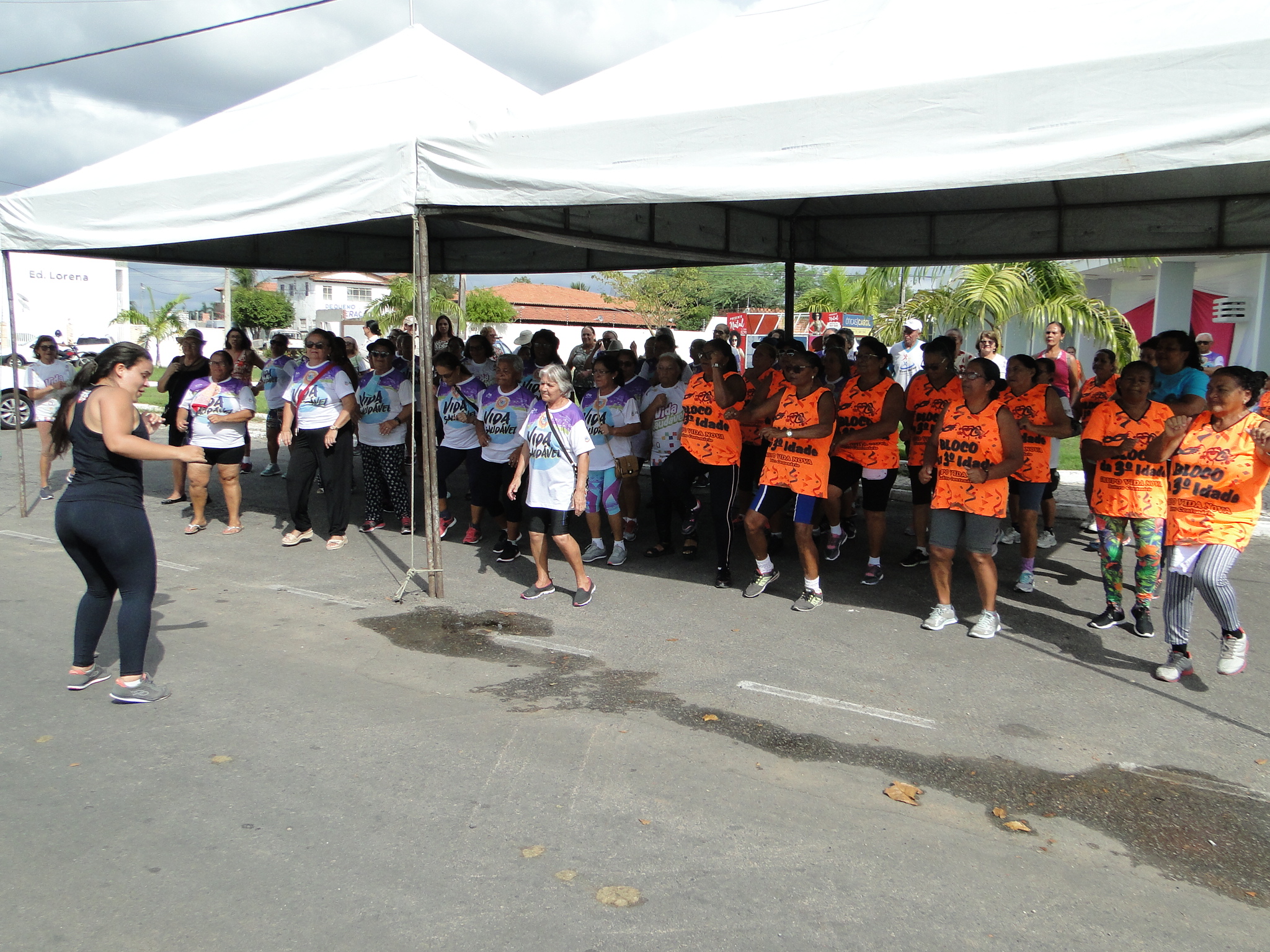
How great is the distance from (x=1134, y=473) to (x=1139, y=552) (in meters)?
0.51

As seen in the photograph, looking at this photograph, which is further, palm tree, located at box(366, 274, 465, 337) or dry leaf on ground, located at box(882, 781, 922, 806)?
palm tree, located at box(366, 274, 465, 337)

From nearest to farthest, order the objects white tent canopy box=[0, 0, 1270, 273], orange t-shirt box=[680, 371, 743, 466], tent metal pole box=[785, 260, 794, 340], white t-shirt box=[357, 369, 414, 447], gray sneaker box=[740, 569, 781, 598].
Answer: white tent canopy box=[0, 0, 1270, 273]
gray sneaker box=[740, 569, 781, 598]
orange t-shirt box=[680, 371, 743, 466]
white t-shirt box=[357, 369, 414, 447]
tent metal pole box=[785, 260, 794, 340]

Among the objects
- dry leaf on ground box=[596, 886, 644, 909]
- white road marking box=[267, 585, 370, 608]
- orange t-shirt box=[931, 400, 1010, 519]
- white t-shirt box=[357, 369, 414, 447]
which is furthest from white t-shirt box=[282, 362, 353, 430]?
dry leaf on ground box=[596, 886, 644, 909]

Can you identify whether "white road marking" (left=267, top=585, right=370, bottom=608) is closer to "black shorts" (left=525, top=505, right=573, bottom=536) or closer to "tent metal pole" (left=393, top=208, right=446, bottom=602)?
"tent metal pole" (left=393, top=208, right=446, bottom=602)

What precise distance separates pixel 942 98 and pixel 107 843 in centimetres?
487

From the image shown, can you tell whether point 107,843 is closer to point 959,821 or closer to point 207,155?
point 959,821

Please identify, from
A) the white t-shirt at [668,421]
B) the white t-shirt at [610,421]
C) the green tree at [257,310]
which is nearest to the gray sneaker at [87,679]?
the white t-shirt at [610,421]

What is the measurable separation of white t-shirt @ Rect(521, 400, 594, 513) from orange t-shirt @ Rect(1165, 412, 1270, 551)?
11.5 feet

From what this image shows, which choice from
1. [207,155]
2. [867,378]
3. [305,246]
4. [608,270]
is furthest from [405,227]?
[867,378]

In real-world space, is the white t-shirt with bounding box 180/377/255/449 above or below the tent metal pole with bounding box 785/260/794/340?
below

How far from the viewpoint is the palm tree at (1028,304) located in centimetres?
1484

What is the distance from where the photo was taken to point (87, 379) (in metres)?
4.44

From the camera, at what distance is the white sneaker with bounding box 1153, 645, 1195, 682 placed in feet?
16.4

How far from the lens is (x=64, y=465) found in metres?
12.3
